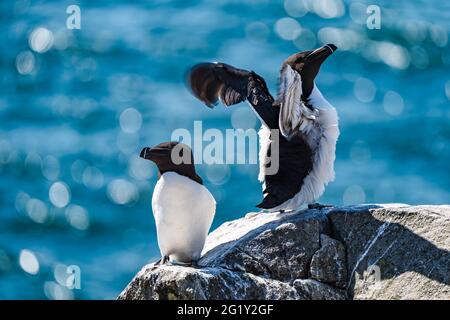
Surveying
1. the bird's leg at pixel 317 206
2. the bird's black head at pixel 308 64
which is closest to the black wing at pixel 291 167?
the bird's leg at pixel 317 206

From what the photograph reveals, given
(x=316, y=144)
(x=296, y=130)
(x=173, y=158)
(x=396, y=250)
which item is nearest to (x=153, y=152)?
(x=173, y=158)

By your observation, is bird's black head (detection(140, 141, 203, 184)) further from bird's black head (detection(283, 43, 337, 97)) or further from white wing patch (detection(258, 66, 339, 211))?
bird's black head (detection(283, 43, 337, 97))

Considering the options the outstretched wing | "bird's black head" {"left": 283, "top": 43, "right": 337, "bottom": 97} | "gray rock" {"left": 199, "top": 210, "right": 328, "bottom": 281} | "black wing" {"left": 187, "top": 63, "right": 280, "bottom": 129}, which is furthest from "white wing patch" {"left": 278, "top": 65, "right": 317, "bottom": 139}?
"gray rock" {"left": 199, "top": 210, "right": 328, "bottom": 281}

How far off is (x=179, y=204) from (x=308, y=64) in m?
1.39

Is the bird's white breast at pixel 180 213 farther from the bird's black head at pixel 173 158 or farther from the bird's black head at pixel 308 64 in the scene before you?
the bird's black head at pixel 308 64

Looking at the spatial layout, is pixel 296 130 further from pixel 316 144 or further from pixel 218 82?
pixel 218 82

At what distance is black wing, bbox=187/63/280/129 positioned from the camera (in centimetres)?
820

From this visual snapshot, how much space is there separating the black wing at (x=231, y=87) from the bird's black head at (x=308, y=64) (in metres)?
0.27

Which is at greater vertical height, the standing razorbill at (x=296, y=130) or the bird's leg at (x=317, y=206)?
the standing razorbill at (x=296, y=130)

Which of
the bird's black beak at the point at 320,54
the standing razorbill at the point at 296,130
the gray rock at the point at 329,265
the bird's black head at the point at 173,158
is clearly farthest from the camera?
the bird's black beak at the point at 320,54

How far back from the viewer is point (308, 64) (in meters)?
8.38

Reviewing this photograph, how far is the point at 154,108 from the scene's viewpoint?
63.3ft

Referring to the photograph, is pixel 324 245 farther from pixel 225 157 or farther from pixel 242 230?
pixel 225 157

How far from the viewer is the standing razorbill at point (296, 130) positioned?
26.8ft
